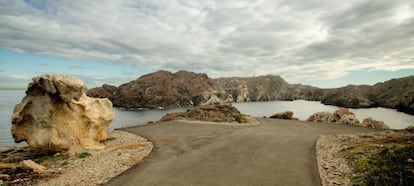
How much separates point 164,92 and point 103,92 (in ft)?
99.9

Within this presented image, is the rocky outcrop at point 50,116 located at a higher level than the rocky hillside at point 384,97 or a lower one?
lower

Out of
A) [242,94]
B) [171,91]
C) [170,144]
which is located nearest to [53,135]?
[170,144]

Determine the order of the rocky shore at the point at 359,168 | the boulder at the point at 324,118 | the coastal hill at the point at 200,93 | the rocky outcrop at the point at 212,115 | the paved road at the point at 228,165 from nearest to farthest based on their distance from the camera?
1. the rocky shore at the point at 359,168
2. the paved road at the point at 228,165
3. the boulder at the point at 324,118
4. the rocky outcrop at the point at 212,115
5. the coastal hill at the point at 200,93

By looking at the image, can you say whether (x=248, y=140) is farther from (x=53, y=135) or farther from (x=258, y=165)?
(x=53, y=135)

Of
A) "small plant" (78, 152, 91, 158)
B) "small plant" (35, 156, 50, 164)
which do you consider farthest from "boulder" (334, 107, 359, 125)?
"small plant" (35, 156, 50, 164)

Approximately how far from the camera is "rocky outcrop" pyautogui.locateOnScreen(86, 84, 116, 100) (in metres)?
122

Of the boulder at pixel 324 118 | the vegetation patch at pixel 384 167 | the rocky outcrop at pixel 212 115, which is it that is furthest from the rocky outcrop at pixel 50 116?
the boulder at pixel 324 118

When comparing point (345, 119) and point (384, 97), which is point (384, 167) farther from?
point (384, 97)

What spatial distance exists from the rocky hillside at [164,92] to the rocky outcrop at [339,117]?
9022 cm

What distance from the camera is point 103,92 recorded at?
433ft

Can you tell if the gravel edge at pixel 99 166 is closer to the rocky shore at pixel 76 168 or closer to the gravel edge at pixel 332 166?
the rocky shore at pixel 76 168

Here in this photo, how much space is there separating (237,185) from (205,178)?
1262mm

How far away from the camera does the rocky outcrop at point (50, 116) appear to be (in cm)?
1427

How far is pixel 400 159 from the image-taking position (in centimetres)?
882
